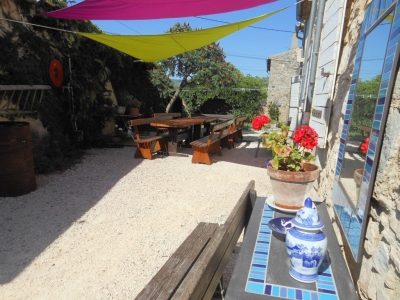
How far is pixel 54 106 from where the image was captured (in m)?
4.93

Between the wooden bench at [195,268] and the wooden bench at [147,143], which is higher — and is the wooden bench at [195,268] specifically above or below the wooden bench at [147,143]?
above

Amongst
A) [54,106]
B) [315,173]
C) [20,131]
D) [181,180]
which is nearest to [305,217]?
[315,173]

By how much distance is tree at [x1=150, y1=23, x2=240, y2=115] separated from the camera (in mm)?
9125

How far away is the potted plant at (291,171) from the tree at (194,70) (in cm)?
790

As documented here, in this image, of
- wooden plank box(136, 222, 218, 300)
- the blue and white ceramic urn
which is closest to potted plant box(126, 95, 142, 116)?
wooden plank box(136, 222, 218, 300)

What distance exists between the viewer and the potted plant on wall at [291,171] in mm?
1426

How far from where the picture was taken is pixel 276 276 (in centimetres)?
96

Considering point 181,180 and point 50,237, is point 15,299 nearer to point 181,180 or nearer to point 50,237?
point 50,237

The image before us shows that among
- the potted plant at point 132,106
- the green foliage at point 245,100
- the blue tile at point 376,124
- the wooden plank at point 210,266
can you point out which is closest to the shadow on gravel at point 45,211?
the wooden plank at point 210,266

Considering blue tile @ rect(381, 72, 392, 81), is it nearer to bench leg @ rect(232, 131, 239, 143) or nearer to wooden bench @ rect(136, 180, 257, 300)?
wooden bench @ rect(136, 180, 257, 300)

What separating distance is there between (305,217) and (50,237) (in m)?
2.26

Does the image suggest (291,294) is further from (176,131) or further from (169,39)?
(176,131)

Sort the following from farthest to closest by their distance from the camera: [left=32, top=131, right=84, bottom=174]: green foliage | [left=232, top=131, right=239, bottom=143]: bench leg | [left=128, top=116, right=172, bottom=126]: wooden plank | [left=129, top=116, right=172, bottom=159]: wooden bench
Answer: [left=232, top=131, right=239, bottom=143]: bench leg < [left=129, top=116, right=172, bottom=159]: wooden bench < [left=128, top=116, right=172, bottom=126]: wooden plank < [left=32, top=131, right=84, bottom=174]: green foliage

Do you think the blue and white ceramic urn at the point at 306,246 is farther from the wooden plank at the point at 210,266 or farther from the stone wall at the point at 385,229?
the wooden plank at the point at 210,266
